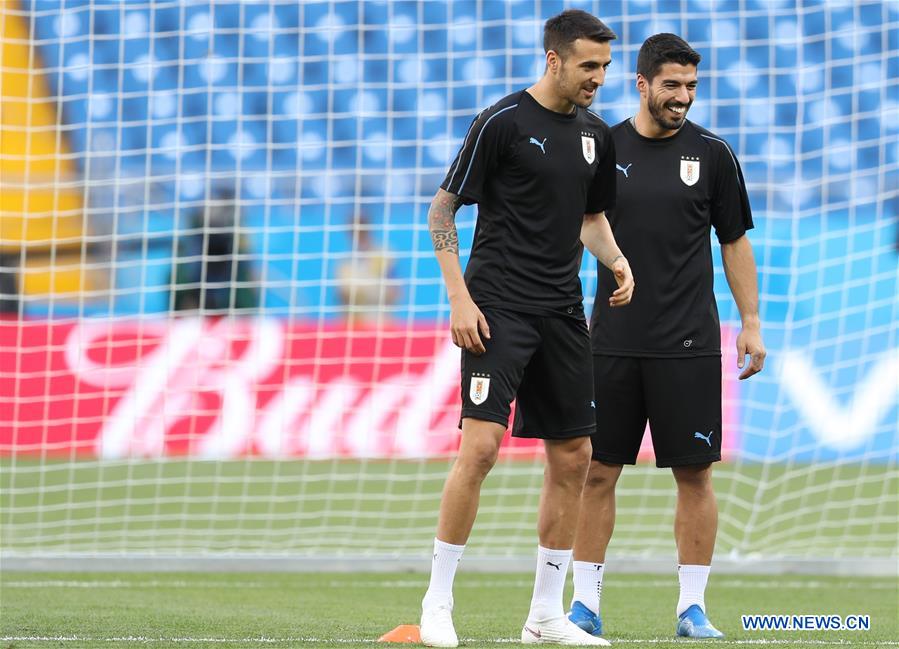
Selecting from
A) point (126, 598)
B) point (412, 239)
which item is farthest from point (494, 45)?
point (126, 598)

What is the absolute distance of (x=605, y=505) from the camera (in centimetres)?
486

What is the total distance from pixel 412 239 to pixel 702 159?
8.23 metres

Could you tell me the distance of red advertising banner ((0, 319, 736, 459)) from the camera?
11180mm

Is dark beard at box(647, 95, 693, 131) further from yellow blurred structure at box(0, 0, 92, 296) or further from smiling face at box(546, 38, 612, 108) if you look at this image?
yellow blurred structure at box(0, 0, 92, 296)

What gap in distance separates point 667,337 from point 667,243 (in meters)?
0.30

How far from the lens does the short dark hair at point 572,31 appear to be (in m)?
4.13

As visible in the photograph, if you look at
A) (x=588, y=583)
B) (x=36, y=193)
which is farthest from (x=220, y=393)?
(x=588, y=583)

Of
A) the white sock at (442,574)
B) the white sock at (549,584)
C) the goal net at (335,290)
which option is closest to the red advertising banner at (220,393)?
the goal net at (335,290)

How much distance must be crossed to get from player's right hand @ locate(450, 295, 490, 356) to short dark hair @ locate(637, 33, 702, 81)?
1.16m

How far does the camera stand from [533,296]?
4191mm

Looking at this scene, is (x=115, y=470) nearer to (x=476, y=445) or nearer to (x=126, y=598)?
(x=126, y=598)

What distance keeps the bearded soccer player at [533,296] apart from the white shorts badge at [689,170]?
547mm

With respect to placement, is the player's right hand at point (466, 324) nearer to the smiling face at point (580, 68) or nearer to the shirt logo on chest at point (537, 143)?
the shirt logo on chest at point (537, 143)

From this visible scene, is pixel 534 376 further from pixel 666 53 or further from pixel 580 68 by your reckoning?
pixel 666 53
